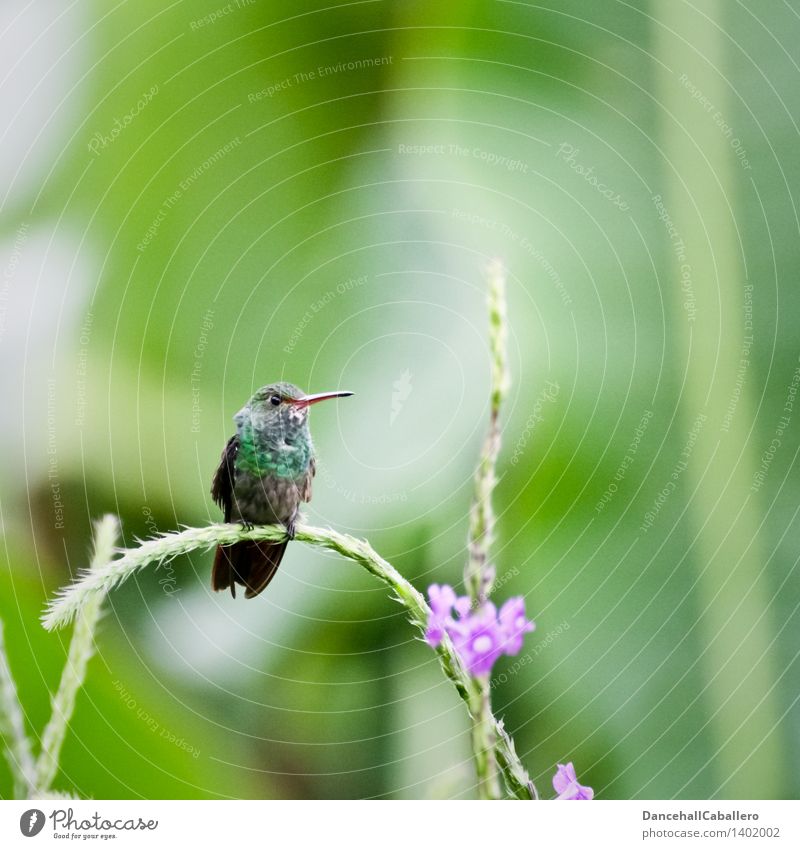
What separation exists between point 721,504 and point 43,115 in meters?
0.63

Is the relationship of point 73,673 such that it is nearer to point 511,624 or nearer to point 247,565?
point 247,565

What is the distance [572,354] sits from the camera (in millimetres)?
662

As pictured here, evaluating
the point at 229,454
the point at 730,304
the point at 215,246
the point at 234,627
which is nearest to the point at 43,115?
the point at 215,246

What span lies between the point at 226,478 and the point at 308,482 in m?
0.06

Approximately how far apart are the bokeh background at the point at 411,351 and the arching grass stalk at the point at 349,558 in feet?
0.19

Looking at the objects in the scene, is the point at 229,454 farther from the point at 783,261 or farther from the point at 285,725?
the point at 783,261

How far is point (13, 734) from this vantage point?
604mm

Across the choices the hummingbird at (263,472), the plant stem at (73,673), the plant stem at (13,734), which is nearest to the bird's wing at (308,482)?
the hummingbird at (263,472)

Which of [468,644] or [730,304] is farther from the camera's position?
[730,304]

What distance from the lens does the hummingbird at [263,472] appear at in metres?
0.60

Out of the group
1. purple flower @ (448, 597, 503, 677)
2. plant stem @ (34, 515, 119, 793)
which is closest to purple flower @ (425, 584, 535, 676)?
purple flower @ (448, 597, 503, 677)

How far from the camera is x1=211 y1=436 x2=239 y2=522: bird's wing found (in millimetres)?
608
